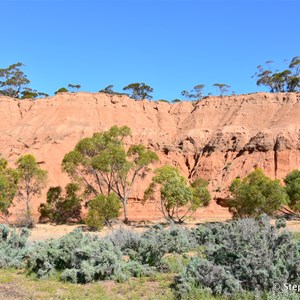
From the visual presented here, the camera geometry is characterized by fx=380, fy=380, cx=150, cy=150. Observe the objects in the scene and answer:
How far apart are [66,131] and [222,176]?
21.5 meters

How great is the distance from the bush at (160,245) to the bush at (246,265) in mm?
1889

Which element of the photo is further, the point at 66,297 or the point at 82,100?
the point at 82,100

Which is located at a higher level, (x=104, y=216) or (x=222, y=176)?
(x=222, y=176)

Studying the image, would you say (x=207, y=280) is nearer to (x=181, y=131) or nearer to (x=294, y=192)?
(x=294, y=192)

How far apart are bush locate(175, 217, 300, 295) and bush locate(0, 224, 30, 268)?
5.97m

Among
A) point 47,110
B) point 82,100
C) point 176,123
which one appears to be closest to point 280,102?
point 176,123

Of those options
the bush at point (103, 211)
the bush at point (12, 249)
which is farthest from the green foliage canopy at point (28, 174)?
the bush at point (12, 249)

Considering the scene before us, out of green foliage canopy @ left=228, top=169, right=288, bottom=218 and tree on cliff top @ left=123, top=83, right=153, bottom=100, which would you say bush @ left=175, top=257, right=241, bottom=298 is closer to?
green foliage canopy @ left=228, top=169, right=288, bottom=218

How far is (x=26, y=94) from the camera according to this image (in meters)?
71.4

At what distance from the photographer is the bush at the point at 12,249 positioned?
12.0 meters

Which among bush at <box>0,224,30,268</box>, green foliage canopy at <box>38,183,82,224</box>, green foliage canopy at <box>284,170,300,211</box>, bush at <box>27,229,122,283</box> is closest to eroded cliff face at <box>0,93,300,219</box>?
green foliage canopy at <box>38,183,82,224</box>

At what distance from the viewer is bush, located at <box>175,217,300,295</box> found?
27.0ft

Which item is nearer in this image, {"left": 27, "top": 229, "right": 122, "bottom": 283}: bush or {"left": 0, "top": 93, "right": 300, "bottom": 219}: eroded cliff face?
{"left": 27, "top": 229, "right": 122, "bottom": 283}: bush

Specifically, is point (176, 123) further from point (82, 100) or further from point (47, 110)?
point (47, 110)
